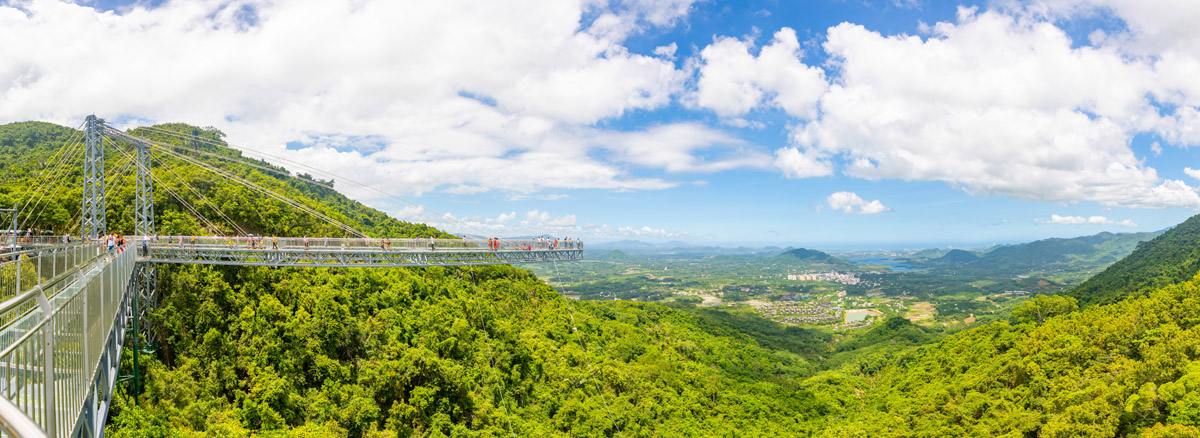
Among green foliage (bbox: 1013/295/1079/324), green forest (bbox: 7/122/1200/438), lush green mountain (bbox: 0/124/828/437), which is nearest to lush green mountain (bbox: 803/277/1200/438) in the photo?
green forest (bbox: 7/122/1200/438)

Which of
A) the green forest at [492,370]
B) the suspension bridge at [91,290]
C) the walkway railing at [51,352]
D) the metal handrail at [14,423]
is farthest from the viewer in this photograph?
the green forest at [492,370]

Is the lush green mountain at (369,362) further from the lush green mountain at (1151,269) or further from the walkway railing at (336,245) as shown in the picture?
the lush green mountain at (1151,269)

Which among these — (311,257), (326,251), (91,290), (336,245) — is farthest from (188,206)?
(91,290)

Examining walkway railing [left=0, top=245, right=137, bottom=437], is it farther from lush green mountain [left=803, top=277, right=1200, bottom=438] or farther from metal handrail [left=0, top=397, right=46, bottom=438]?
lush green mountain [left=803, top=277, right=1200, bottom=438]

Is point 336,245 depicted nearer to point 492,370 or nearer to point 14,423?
point 492,370

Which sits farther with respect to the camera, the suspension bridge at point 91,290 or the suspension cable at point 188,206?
the suspension cable at point 188,206

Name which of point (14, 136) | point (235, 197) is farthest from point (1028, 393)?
point (14, 136)

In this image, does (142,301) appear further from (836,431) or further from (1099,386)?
(1099,386)

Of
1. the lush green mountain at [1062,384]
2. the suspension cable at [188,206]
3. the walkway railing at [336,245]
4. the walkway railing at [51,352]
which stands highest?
the suspension cable at [188,206]

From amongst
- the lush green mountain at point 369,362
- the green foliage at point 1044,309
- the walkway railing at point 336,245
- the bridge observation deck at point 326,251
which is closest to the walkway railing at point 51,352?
the lush green mountain at point 369,362
